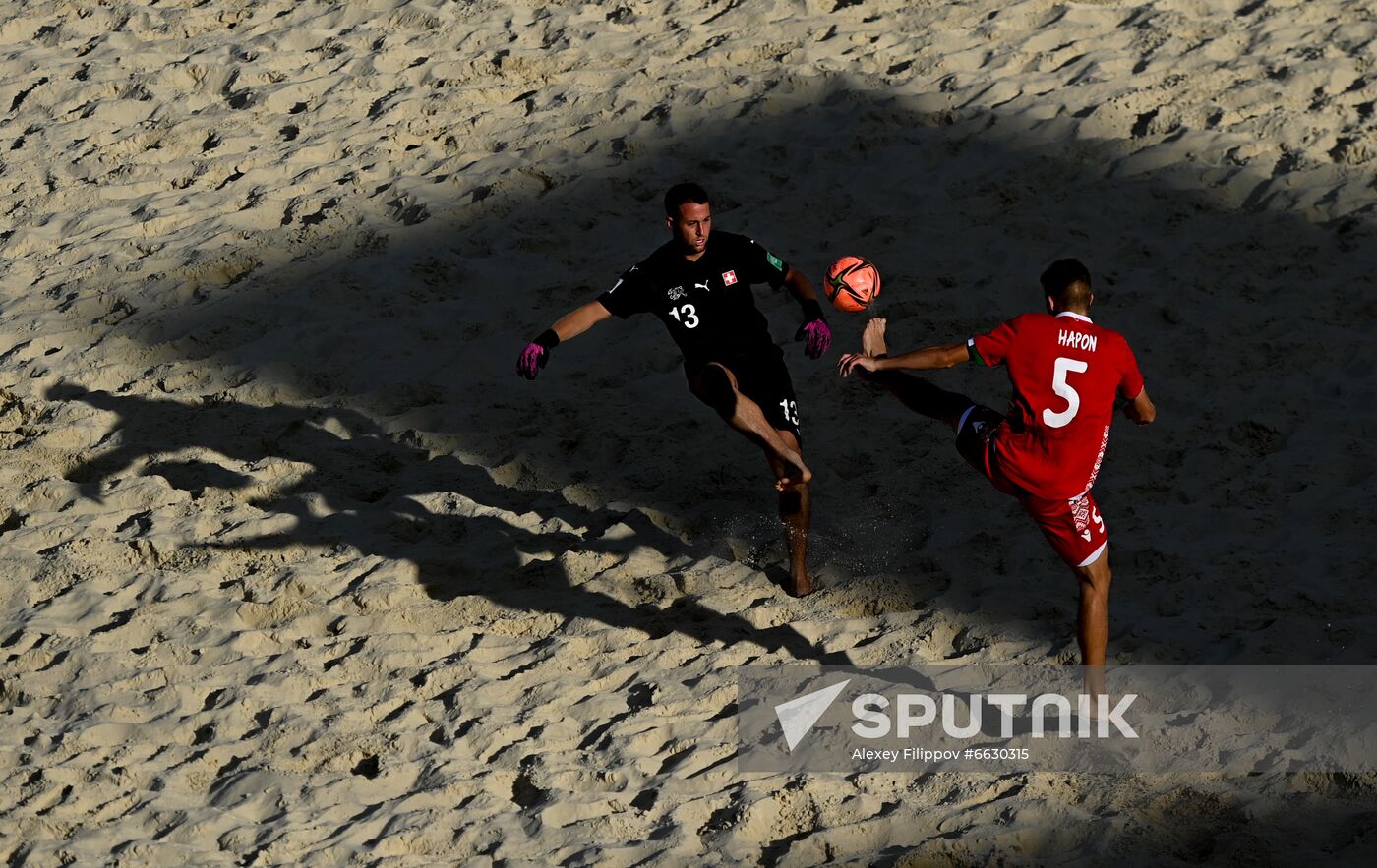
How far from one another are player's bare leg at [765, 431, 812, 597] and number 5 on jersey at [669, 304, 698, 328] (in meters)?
0.56

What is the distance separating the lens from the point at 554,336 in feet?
19.7

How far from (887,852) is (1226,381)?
3.44 metres

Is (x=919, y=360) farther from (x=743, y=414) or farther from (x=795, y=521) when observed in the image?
(x=795, y=521)

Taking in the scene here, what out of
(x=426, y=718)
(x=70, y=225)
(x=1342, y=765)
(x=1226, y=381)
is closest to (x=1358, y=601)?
(x=1342, y=765)

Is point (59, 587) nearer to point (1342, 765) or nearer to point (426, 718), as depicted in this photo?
point (426, 718)

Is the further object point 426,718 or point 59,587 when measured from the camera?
point 59,587

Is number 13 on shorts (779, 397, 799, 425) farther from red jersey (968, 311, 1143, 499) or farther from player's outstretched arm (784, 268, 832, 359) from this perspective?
red jersey (968, 311, 1143, 499)

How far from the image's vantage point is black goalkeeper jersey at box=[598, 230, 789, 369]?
6.12 meters

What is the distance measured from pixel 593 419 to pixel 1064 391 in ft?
9.16

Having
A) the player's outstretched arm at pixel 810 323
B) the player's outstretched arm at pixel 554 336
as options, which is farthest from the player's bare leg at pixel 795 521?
the player's outstretched arm at pixel 554 336

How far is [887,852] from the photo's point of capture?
4.71 metres
